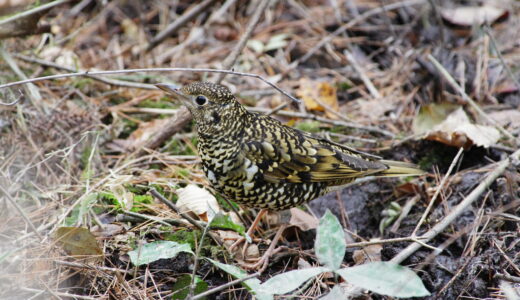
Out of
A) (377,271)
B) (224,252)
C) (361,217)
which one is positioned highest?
(377,271)

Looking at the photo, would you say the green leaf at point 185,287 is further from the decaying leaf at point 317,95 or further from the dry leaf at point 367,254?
the decaying leaf at point 317,95

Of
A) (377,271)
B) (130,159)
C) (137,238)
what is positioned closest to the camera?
(377,271)

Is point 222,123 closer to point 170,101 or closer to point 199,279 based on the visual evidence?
point 199,279

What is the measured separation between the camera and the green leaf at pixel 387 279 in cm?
266

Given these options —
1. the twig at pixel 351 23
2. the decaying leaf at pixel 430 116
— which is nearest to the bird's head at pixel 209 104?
the decaying leaf at pixel 430 116

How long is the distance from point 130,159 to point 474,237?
2.68 meters

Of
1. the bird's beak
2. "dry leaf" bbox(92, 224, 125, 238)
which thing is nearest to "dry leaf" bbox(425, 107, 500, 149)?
the bird's beak

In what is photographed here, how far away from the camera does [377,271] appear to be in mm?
2816

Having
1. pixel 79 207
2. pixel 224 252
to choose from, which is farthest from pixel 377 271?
pixel 79 207

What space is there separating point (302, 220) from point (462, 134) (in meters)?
1.51

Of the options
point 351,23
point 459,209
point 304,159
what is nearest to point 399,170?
point 459,209

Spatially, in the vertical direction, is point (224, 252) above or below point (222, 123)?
below

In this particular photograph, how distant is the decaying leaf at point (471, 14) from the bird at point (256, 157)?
320 centimetres

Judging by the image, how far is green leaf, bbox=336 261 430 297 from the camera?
2.66 m
